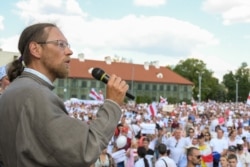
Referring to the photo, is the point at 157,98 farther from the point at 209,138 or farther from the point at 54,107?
the point at 54,107

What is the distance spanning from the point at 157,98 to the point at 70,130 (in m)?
99.6

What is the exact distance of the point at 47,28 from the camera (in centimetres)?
236

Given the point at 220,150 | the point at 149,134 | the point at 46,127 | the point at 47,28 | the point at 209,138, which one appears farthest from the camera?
the point at 149,134

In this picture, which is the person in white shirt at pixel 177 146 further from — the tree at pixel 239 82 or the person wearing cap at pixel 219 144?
the tree at pixel 239 82

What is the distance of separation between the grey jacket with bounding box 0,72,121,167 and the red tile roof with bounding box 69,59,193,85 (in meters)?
87.7

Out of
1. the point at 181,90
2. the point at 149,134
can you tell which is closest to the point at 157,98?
the point at 181,90

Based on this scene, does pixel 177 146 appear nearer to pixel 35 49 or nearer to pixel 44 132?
pixel 35 49

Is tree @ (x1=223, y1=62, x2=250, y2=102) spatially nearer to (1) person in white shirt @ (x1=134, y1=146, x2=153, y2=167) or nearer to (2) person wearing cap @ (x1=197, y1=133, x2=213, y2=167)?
(2) person wearing cap @ (x1=197, y1=133, x2=213, y2=167)

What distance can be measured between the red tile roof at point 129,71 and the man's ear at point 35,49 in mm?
87509

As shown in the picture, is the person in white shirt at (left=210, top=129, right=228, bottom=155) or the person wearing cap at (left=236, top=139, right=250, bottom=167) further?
the person in white shirt at (left=210, top=129, right=228, bottom=155)

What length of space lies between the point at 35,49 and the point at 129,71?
95.5 metres

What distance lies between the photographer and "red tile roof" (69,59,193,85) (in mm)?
91938

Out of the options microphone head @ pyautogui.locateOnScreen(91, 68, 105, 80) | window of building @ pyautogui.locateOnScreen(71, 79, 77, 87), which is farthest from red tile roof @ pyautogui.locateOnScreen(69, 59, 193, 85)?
microphone head @ pyautogui.locateOnScreen(91, 68, 105, 80)

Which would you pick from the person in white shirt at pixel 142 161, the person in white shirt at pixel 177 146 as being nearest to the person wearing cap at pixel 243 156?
the person in white shirt at pixel 177 146
